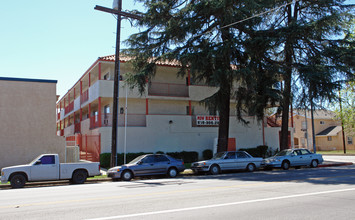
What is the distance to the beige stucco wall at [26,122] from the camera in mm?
19766

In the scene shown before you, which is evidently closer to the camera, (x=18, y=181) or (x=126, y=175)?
(x=18, y=181)

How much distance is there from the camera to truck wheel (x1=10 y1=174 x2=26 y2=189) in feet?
45.8

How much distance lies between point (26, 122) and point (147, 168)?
9228 mm

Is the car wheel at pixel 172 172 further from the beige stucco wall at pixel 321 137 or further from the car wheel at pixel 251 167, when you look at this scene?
the beige stucco wall at pixel 321 137

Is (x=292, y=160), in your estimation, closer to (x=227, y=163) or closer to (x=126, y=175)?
(x=227, y=163)

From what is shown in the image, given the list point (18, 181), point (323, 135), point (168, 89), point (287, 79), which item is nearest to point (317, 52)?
point (287, 79)

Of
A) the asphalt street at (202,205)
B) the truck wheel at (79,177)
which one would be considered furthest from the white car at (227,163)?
the asphalt street at (202,205)

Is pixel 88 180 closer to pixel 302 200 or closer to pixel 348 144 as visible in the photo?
pixel 302 200

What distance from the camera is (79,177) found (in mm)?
15234

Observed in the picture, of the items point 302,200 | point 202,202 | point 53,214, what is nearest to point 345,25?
point 302,200

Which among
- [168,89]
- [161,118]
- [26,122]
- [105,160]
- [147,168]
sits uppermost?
[168,89]

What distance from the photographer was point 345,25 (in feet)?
70.8

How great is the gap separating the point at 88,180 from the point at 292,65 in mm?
15048

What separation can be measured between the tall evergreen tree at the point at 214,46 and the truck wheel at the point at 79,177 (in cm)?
795
